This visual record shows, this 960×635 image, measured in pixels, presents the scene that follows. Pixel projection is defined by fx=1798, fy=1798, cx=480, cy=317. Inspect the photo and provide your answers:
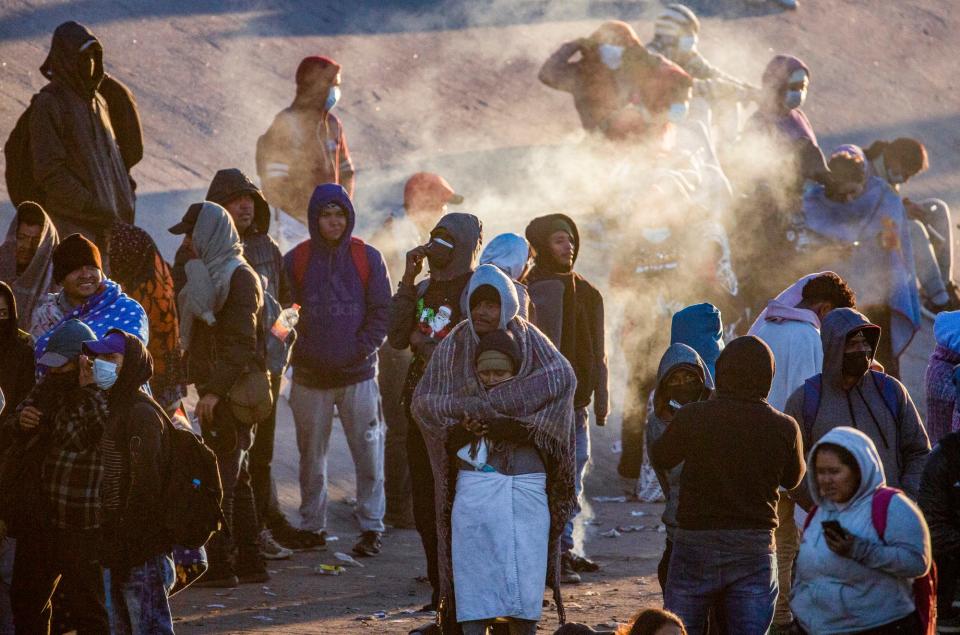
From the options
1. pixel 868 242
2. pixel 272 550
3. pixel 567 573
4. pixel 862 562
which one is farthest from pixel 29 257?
pixel 868 242

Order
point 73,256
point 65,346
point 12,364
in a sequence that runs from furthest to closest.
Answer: point 73,256 < point 12,364 < point 65,346

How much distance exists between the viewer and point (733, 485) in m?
6.51

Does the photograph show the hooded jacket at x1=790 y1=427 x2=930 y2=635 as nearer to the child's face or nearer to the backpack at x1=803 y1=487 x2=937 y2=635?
the backpack at x1=803 y1=487 x2=937 y2=635

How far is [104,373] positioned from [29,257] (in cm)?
247

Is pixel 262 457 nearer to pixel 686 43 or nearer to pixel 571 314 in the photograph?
pixel 571 314

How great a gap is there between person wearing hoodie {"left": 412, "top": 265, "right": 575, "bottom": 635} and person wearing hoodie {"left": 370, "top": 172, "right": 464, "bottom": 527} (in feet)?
10.0

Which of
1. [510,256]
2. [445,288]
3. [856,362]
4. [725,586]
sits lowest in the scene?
[725,586]

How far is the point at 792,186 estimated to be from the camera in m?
15.2

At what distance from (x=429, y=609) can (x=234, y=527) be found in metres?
1.20

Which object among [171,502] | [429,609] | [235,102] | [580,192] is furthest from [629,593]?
[235,102]

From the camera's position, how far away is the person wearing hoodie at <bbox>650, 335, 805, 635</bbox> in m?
6.52

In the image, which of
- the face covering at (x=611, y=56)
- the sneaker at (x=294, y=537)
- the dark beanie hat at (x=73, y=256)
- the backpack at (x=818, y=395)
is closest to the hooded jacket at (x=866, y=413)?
the backpack at (x=818, y=395)

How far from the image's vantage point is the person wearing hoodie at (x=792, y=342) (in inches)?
324

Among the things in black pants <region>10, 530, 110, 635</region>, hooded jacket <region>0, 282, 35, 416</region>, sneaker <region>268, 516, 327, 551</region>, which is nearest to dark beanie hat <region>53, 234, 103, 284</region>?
hooded jacket <region>0, 282, 35, 416</region>
